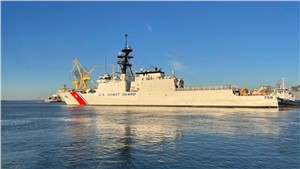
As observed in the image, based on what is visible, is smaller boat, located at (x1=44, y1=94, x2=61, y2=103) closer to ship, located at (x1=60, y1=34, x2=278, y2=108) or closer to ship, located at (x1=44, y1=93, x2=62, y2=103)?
ship, located at (x1=44, y1=93, x2=62, y2=103)

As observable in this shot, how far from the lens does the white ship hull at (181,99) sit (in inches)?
1731

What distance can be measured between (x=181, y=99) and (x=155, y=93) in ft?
18.6

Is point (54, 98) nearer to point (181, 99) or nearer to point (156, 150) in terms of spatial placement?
point (181, 99)

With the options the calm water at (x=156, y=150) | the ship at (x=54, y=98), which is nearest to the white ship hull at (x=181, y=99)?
the calm water at (x=156, y=150)

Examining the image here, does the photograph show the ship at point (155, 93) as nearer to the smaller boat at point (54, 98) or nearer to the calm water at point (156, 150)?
the calm water at point (156, 150)

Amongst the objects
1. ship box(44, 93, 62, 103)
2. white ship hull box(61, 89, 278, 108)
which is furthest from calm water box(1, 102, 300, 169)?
ship box(44, 93, 62, 103)

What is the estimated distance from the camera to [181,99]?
48.5 m

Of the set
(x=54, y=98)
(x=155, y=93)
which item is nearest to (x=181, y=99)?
(x=155, y=93)

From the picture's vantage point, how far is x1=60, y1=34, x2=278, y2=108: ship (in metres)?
44.6

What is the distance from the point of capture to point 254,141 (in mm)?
14312

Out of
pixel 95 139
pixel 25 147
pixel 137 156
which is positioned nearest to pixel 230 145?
pixel 137 156

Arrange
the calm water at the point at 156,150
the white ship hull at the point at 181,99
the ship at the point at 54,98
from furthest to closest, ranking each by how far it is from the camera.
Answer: the ship at the point at 54,98, the white ship hull at the point at 181,99, the calm water at the point at 156,150

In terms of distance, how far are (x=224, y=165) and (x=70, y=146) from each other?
8.12m

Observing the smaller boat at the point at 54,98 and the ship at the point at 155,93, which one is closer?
the ship at the point at 155,93
